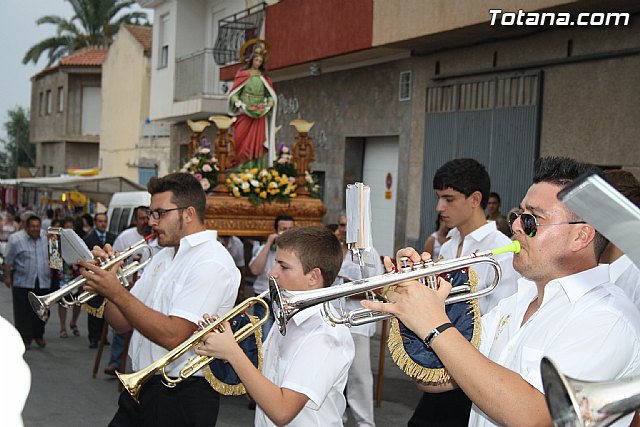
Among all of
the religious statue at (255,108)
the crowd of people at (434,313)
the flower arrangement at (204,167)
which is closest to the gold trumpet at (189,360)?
the crowd of people at (434,313)

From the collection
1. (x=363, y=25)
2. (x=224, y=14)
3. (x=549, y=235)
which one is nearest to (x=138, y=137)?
(x=224, y=14)

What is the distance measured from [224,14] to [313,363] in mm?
20551

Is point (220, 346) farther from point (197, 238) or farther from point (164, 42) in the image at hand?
point (164, 42)

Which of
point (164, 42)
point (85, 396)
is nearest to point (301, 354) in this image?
point (85, 396)

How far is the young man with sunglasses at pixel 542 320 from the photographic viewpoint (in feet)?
8.11

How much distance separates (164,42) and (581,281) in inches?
946

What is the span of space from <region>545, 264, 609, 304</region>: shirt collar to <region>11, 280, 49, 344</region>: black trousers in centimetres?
955

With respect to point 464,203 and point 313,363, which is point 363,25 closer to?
point 464,203

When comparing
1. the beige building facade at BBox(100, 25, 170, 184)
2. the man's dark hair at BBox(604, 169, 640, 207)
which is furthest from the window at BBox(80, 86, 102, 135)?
the man's dark hair at BBox(604, 169, 640, 207)

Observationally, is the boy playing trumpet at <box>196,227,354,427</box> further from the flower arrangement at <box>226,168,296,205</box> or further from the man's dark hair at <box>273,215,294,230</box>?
the flower arrangement at <box>226,168,296,205</box>

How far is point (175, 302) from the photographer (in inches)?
170

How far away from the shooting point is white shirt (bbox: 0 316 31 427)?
140cm

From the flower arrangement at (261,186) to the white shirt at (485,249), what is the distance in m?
3.80

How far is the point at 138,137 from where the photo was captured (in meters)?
31.9
